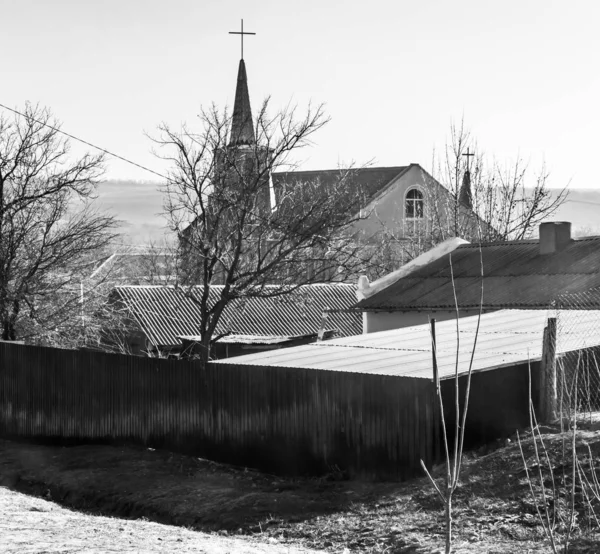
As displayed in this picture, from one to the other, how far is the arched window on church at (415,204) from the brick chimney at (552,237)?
99.8 feet

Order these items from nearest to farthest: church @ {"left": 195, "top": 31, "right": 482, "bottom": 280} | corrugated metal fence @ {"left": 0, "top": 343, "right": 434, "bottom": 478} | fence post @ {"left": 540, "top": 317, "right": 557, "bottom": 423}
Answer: corrugated metal fence @ {"left": 0, "top": 343, "right": 434, "bottom": 478} < fence post @ {"left": 540, "top": 317, "right": 557, "bottom": 423} < church @ {"left": 195, "top": 31, "right": 482, "bottom": 280}

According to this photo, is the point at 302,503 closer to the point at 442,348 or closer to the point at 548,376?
the point at 548,376

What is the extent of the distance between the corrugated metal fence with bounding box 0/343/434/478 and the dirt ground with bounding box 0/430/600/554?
33 centimetres

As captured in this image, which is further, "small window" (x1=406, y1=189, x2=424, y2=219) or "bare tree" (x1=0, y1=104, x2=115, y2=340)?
"small window" (x1=406, y1=189, x2=424, y2=219)

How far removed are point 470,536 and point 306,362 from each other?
502 centimetres

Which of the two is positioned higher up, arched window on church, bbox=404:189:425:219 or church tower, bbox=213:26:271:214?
arched window on church, bbox=404:189:425:219

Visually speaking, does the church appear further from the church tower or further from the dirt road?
the dirt road

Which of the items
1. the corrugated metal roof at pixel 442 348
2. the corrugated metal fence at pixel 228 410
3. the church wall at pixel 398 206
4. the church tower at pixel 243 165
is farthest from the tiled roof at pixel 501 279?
the church wall at pixel 398 206

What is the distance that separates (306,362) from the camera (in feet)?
42.7

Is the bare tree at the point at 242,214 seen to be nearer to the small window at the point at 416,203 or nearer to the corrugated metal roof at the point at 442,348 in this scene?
the corrugated metal roof at the point at 442,348

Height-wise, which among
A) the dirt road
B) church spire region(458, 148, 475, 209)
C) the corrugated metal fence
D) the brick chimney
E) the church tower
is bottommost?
the dirt road

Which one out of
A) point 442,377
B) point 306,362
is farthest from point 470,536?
point 306,362

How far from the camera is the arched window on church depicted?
175 ft

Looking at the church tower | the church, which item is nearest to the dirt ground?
the church tower
